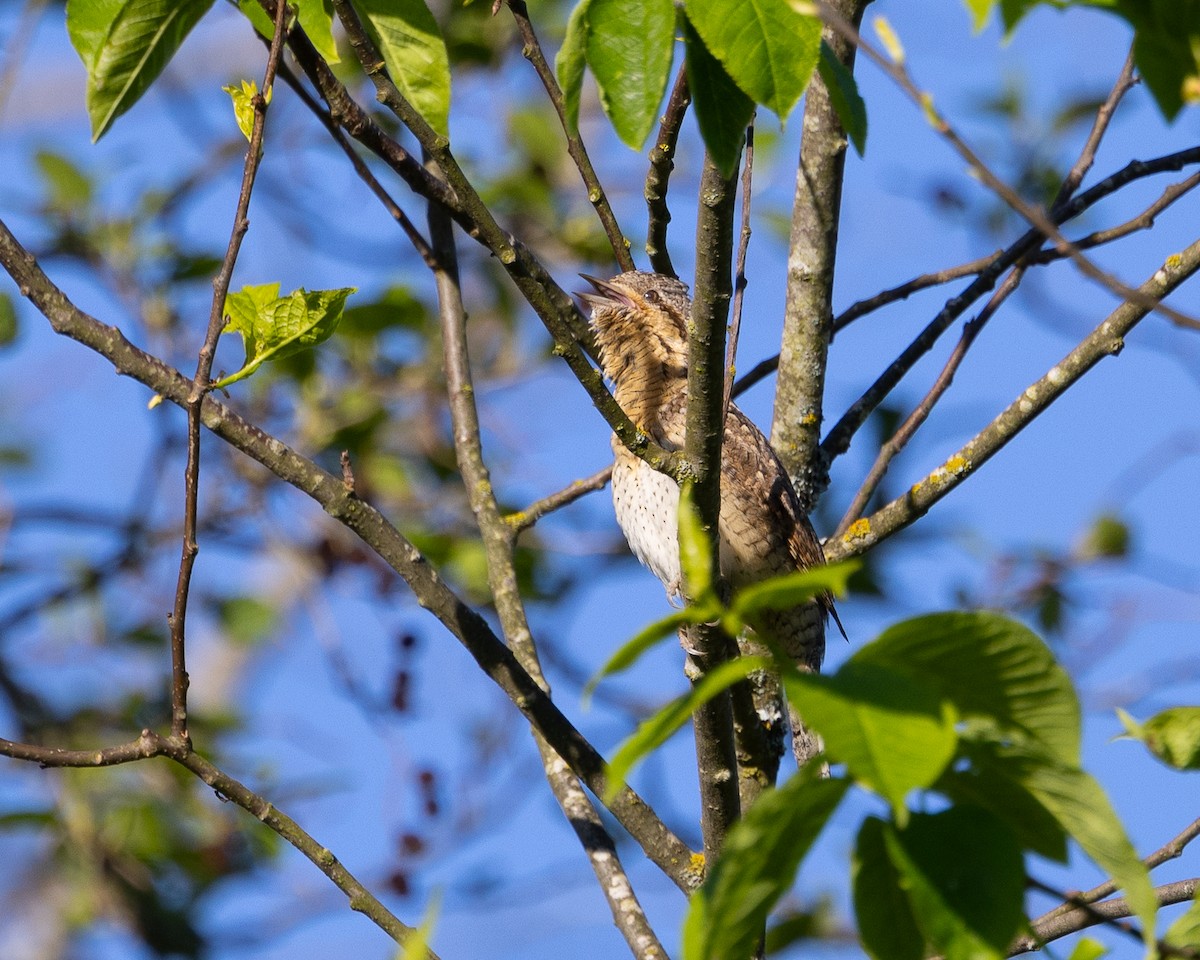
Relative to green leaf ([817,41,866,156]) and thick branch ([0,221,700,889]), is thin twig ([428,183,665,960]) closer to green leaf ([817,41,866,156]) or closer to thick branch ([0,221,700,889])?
thick branch ([0,221,700,889])

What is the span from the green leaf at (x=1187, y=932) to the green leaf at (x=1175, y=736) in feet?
0.50

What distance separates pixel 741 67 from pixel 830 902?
4.03m

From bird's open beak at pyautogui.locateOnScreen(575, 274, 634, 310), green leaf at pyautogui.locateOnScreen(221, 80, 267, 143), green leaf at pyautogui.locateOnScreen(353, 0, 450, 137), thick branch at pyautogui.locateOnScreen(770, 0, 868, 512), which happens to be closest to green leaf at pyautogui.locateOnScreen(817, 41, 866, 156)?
green leaf at pyautogui.locateOnScreen(353, 0, 450, 137)

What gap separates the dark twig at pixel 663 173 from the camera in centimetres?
204

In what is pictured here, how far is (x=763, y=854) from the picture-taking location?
115cm

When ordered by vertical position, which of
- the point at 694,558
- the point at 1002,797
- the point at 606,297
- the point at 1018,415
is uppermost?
the point at 606,297

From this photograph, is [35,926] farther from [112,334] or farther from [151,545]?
[112,334]

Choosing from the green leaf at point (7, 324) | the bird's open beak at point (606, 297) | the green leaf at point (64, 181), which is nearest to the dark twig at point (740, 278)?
the green leaf at point (7, 324)

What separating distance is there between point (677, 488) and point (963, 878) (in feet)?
7.90

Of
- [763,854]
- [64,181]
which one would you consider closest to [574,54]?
[763,854]

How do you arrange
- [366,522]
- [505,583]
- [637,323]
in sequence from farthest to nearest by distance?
[637,323] → [505,583] → [366,522]

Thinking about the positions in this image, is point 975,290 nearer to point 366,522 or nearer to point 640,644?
point 366,522

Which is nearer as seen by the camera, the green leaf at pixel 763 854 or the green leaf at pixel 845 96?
the green leaf at pixel 763 854

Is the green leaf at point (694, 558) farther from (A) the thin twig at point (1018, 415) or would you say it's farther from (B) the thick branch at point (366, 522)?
(A) the thin twig at point (1018, 415)
